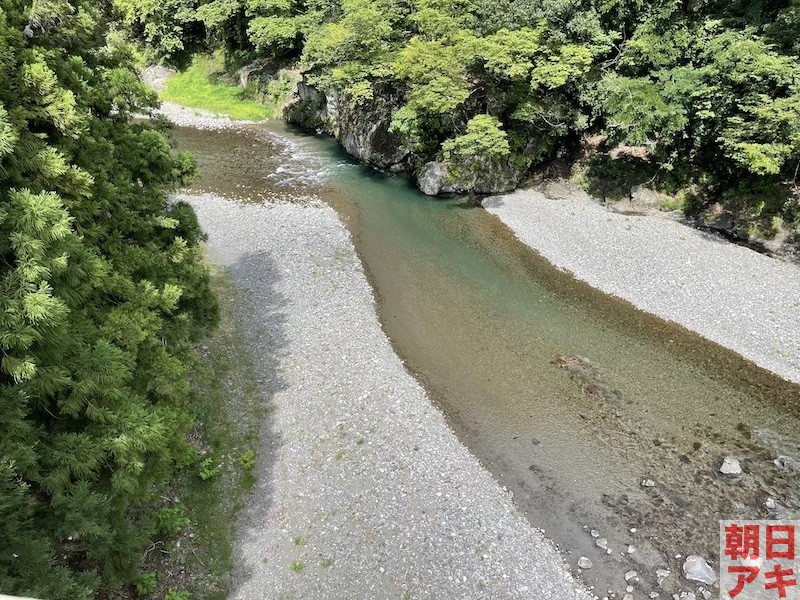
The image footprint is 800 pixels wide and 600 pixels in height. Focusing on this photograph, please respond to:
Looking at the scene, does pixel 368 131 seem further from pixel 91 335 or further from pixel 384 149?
pixel 91 335

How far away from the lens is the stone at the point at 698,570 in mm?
10430

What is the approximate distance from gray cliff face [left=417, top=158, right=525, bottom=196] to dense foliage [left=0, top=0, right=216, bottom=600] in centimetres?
1831

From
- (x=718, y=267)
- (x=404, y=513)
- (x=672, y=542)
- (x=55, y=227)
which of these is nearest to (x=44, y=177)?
(x=55, y=227)

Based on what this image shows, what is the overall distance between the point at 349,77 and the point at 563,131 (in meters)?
12.3

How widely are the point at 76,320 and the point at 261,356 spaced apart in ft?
28.9

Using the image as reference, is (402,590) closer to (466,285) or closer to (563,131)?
(466,285)

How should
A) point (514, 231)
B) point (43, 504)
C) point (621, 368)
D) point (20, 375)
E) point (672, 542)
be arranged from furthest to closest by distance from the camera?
point (514, 231) → point (621, 368) → point (672, 542) → point (43, 504) → point (20, 375)

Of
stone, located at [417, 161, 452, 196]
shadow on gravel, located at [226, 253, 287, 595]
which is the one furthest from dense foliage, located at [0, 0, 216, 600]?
stone, located at [417, 161, 452, 196]

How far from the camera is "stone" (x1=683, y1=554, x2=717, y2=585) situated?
1043 centimetres

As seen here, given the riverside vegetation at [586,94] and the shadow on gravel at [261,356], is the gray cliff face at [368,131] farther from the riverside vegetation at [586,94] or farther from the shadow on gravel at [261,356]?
the shadow on gravel at [261,356]

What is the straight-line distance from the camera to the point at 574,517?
465 inches

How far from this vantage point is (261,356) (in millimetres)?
16297

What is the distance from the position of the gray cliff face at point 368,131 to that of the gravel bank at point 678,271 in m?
7.78

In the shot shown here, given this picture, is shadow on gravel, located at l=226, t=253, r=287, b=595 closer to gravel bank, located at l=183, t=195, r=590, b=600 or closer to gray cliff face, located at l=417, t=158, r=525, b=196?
gravel bank, located at l=183, t=195, r=590, b=600
